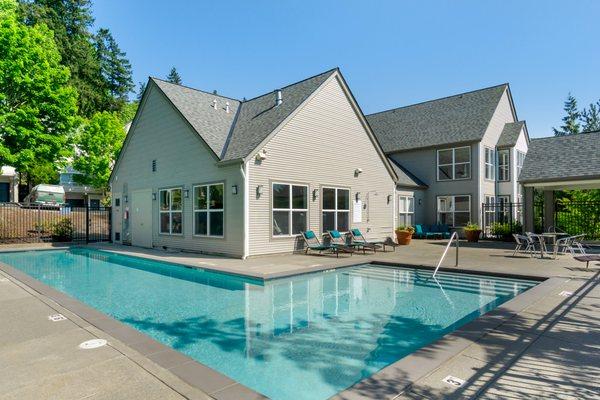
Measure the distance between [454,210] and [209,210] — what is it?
15.3 metres

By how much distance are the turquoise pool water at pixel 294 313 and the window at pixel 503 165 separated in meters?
16.3

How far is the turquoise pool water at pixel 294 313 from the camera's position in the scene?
4488 mm

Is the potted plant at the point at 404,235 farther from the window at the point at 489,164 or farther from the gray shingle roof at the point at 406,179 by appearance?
the window at the point at 489,164

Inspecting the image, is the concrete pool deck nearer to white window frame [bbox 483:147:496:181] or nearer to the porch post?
the porch post

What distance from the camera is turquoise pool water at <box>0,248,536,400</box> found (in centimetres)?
449

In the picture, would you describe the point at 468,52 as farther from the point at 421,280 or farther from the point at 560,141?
the point at 421,280

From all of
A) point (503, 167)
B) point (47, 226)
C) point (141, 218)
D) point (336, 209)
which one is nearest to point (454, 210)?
point (503, 167)

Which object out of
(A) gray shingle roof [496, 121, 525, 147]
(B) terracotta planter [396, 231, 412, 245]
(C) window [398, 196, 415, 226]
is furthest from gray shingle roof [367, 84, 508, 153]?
(B) terracotta planter [396, 231, 412, 245]

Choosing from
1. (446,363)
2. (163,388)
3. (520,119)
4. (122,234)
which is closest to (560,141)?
(520,119)

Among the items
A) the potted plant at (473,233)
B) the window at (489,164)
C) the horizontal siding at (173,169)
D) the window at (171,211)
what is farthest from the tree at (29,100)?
the window at (489,164)

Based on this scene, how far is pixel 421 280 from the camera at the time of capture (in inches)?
378

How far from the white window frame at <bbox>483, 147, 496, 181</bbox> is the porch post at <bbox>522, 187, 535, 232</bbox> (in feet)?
19.0

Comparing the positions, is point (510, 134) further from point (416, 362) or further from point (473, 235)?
point (416, 362)

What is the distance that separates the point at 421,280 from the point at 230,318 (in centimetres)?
541
